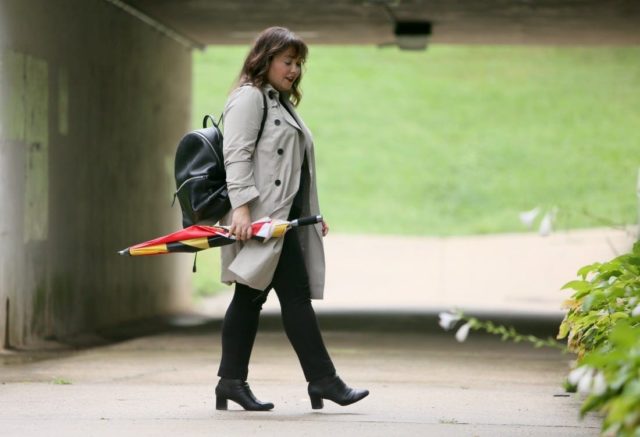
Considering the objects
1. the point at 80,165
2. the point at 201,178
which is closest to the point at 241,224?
the point at 201,178

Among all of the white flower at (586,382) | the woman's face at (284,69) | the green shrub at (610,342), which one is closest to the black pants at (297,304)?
the woman's face at (284,69)

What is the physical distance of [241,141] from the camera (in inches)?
220

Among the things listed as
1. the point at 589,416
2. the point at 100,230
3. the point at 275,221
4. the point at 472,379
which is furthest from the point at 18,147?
the point at 589,416

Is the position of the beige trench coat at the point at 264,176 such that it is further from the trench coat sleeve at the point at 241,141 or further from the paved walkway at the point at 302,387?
the paved walkway at the point at 302,387

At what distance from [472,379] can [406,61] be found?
39.2m

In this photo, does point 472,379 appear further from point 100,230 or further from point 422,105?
point 422,105

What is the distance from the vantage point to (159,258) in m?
15.1

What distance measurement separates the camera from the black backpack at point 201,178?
5.64 meters

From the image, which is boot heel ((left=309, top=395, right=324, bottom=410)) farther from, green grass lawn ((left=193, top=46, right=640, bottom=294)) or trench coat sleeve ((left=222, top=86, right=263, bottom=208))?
green grass lawn ((left=193, top=46, right=640, bottom=294))

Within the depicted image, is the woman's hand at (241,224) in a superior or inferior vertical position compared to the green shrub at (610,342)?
superior

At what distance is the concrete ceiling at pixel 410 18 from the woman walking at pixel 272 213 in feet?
22.8

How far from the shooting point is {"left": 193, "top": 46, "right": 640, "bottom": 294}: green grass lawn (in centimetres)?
3472

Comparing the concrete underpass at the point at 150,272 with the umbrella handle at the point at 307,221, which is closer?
the umbrella handle at the point at 307,221

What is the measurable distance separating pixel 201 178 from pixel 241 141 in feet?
0.80
